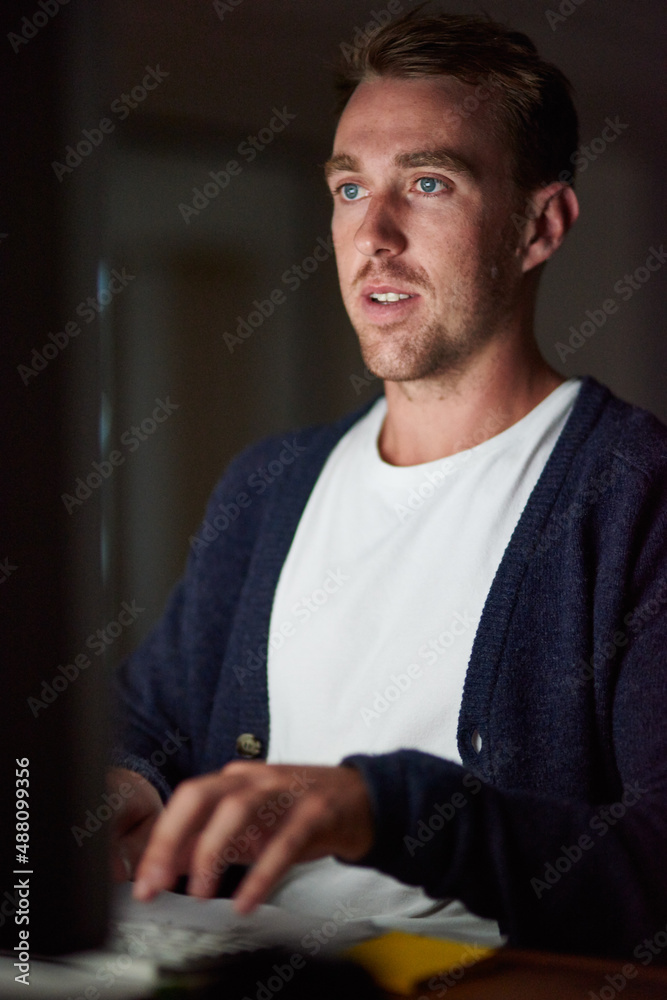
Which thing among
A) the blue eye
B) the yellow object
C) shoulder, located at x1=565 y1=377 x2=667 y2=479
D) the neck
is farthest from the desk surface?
the blue eye

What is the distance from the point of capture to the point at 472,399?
977 mm

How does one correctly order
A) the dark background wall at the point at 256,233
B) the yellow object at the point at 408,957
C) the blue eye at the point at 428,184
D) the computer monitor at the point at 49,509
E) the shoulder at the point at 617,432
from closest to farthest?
the computer monitor at the point at 49,509 → the yellow object at the point at 408,957 → the shoulder at the point at 617,432 → the blue eye at the point at 428,184 → the dark background wall at the point at 256,233

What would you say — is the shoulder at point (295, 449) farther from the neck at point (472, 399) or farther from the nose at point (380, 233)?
the nose at point (380, 233)

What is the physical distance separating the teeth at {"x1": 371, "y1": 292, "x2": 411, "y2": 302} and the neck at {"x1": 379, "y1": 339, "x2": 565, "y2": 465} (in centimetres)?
9

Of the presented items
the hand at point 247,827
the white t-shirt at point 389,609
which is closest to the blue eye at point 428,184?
the white t-shirt at point 389,609

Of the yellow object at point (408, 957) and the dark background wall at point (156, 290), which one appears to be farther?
the yellow object at point (408, 957)

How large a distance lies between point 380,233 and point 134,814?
22.4 inches

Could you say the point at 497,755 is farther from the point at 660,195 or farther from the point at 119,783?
the point at 660,195

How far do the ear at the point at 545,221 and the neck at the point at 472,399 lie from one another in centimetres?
9

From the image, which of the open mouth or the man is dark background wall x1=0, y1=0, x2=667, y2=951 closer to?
the man

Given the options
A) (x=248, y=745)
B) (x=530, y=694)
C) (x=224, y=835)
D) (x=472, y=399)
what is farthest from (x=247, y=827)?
(x=472, y=399)

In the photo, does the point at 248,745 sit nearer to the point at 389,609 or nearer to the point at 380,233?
the point at 389,609

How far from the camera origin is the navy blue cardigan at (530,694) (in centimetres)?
54

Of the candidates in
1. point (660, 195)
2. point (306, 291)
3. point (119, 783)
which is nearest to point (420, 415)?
point (660, 195)
